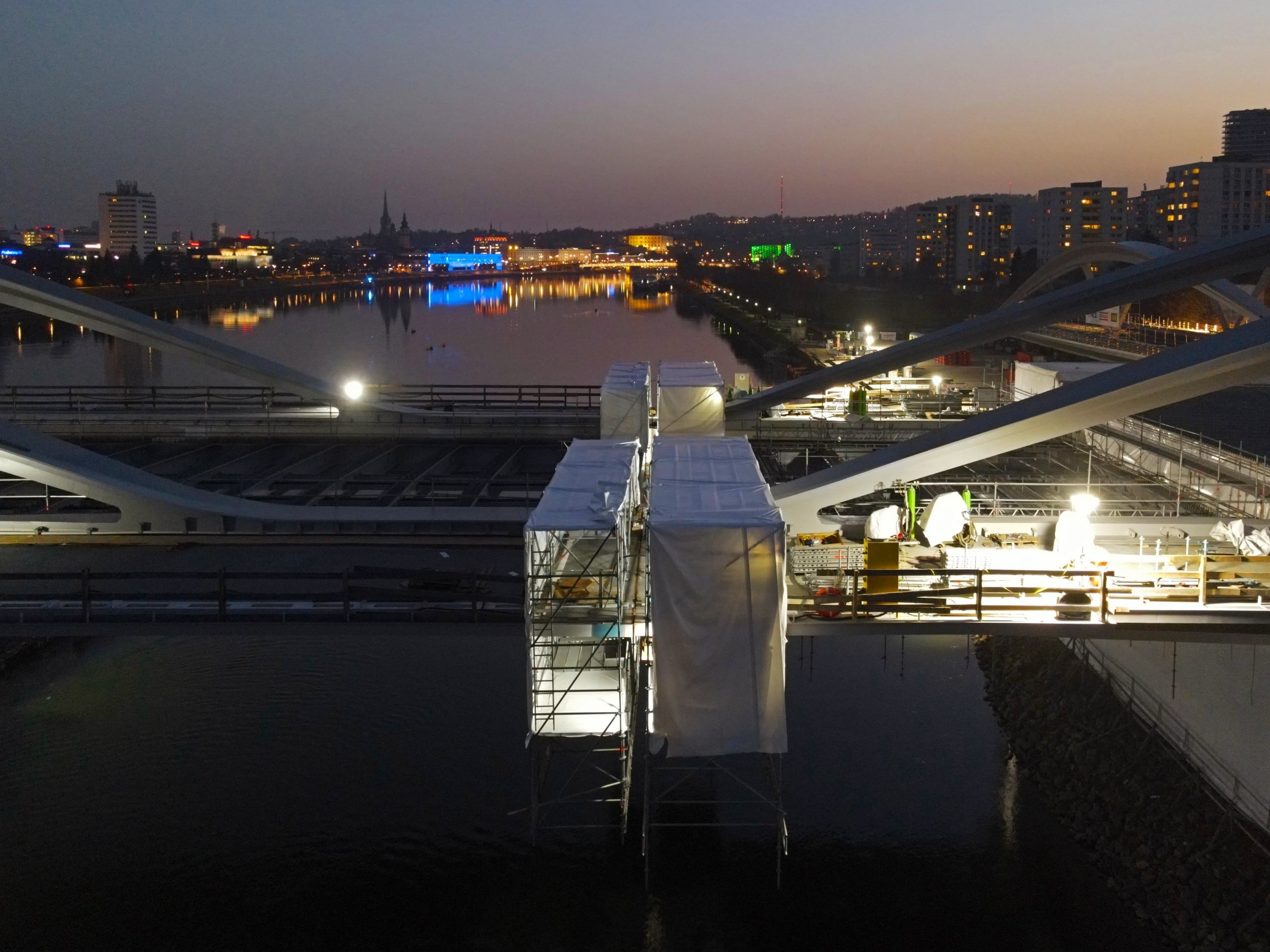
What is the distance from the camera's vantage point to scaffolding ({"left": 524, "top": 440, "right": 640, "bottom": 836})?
7.31 metres

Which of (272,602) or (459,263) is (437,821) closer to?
(272,602)

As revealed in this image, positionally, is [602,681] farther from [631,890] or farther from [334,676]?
[334,676]

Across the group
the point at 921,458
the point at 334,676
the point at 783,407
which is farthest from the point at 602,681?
the point at 783,407

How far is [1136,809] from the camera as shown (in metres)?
9.38

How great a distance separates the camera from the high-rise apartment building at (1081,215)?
9588cm

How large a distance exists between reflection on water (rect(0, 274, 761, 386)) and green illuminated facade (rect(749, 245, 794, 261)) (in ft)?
265

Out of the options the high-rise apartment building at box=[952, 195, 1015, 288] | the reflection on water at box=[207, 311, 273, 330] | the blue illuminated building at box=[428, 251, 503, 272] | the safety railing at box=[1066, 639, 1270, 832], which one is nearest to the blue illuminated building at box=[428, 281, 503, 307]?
the reflection on water at box=[207, 311, 273, 330]

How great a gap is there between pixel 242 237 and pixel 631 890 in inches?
7577

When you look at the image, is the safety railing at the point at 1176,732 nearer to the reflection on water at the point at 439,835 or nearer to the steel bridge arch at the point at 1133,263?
Answer: the reflection on water at the point at 439,835

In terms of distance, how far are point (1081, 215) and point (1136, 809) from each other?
9599 centimetres

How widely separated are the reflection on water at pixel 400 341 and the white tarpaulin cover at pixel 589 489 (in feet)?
102

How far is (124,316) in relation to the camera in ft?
41.4

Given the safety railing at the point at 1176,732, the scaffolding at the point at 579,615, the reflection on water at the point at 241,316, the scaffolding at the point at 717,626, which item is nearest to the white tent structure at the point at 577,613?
the scaffolding at the point at 579,615

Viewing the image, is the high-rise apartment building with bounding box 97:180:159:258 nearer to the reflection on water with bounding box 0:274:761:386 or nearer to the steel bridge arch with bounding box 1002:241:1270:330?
the reflection on water with bounding box 0:274:761:386
